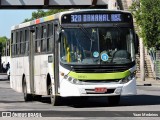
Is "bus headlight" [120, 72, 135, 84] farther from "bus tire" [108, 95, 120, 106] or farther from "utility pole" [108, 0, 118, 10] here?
"utility pole" [108, 0, 118, 10]

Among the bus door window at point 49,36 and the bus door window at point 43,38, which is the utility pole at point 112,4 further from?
the bus door window at point 49,36

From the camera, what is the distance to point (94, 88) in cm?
1844

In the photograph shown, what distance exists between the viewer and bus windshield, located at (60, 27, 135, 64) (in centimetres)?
1852

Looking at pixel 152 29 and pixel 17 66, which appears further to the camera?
pixel 152 29

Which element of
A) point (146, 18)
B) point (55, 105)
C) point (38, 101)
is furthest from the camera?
point (146, 18)

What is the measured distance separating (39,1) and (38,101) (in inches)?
1131

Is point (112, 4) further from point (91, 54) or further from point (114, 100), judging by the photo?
point (91, 54)

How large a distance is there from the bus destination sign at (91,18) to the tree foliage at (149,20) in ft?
70.1

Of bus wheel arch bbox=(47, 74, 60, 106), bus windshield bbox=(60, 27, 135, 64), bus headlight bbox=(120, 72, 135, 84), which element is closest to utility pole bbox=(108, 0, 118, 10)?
bus wheel arch bbox=(47, 74, 60, 106)

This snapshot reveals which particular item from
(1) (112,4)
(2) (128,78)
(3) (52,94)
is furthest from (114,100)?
(1) (112,4)

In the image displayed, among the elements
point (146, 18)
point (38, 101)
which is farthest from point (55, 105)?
point (146, 18)

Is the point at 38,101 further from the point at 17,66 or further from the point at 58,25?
the point at 58,25

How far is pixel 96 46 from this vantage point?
18.7 meters

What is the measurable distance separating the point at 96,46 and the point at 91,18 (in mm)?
970
